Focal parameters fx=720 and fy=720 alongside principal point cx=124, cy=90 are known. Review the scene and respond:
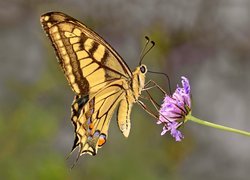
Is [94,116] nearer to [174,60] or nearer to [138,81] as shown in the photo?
[138,81]

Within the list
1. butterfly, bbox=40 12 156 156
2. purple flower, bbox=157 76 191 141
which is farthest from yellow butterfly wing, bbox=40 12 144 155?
purple flower, bbox=157 76 191 141

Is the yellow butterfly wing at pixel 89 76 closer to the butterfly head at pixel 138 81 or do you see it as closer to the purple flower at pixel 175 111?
the butterfly head at pixel 138 81

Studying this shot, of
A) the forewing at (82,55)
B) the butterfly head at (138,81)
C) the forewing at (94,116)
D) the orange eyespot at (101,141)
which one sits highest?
the forewing at (82,55)

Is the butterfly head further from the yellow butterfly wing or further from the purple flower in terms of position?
the purple flower

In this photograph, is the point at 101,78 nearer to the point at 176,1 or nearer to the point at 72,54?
the point at 72,54

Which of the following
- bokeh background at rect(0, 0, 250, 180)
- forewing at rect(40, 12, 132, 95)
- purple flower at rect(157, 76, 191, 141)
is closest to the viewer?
purple flower at rect(157, 76, 191, 141)

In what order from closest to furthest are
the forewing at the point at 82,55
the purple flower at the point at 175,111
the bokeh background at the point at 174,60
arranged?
the purple flower at the point at 175,111
the forewing at the point at 82,55
the bokeh background at the point at 174,60


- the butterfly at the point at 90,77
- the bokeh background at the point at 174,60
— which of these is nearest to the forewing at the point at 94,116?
the butterfly at the point at 90,77

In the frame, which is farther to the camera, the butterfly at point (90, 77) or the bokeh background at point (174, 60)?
the bokeh background at point (174, 60)
